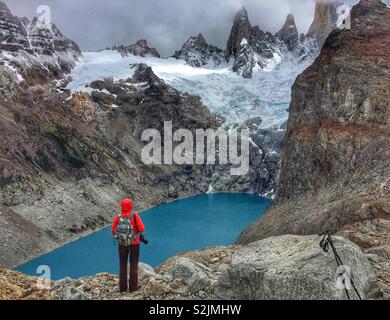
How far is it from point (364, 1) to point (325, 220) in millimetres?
27855

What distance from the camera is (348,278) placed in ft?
35.7

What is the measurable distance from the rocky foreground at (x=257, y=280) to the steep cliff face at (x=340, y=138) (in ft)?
39.8

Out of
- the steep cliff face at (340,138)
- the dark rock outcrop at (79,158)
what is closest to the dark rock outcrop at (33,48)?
the dark rock outcrop at (79,158)

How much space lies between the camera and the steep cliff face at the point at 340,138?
91.5 feet

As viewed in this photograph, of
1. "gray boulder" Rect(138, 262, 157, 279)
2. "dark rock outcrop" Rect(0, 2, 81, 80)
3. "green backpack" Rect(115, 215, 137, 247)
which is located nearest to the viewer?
"green backpack" Rect(115, 215, 137, 247)

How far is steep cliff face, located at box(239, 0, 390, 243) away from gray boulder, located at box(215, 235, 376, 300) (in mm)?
12644

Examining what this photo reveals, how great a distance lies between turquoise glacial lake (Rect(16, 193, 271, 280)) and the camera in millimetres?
66812

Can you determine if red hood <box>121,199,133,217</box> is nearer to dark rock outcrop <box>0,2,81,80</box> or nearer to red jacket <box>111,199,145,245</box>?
red jacket <box>111,199,145,245</box>

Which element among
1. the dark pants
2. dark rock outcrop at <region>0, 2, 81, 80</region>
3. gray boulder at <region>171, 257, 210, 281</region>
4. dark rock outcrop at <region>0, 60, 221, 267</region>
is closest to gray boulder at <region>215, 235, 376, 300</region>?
gray boulder at <region>171, 257, 210, 281</region>

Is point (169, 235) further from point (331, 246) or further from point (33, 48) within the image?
point (33, 48)

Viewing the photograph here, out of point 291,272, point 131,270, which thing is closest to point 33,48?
point 131,270

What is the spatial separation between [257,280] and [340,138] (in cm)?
2732

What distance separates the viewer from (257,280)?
11.7m
